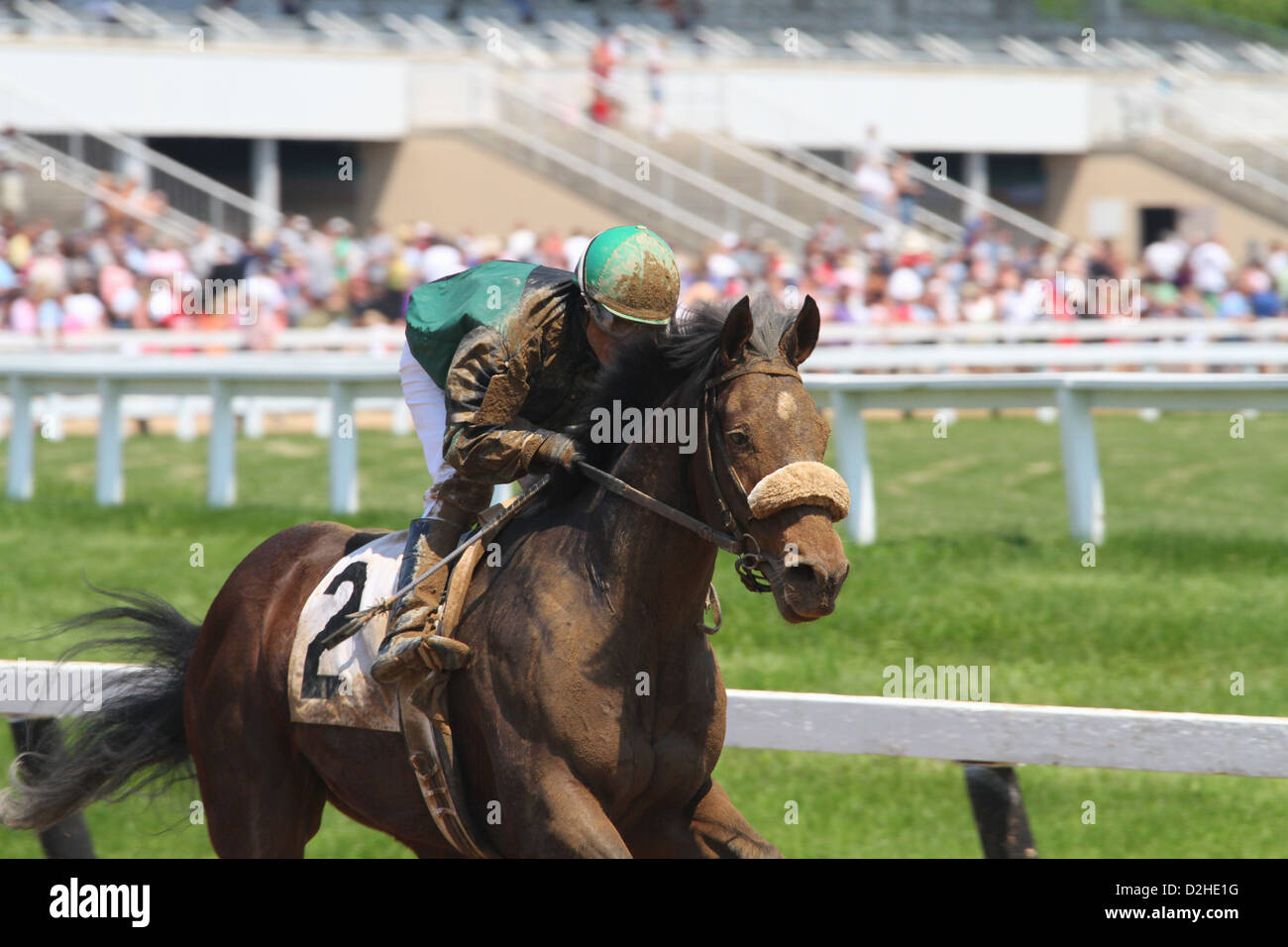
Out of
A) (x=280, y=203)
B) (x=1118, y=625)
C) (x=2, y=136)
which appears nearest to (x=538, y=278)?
(x=1118, y=625)

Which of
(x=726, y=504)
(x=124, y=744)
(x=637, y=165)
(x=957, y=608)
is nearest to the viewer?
(x=726, y=504)

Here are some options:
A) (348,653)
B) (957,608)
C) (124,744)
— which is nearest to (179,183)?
(957,608)

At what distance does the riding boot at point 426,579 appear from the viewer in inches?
173

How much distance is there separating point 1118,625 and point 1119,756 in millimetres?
3033

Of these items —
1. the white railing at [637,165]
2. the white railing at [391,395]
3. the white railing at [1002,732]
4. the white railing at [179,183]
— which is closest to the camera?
the white railing at [1002,732]

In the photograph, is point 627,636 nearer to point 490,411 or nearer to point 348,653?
point 490,411

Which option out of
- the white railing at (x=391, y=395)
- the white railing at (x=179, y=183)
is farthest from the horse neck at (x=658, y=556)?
the white railing at (x=179, y=183)

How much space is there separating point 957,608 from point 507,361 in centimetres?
428

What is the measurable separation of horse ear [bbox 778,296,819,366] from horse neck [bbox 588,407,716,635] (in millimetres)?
343

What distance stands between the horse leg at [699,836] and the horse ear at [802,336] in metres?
1.10

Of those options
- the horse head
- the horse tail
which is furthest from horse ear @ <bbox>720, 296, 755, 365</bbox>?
the horse tail

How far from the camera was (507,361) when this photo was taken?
441cm

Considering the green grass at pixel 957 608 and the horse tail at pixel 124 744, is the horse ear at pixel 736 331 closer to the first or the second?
the horse tail at pixel 124 744
